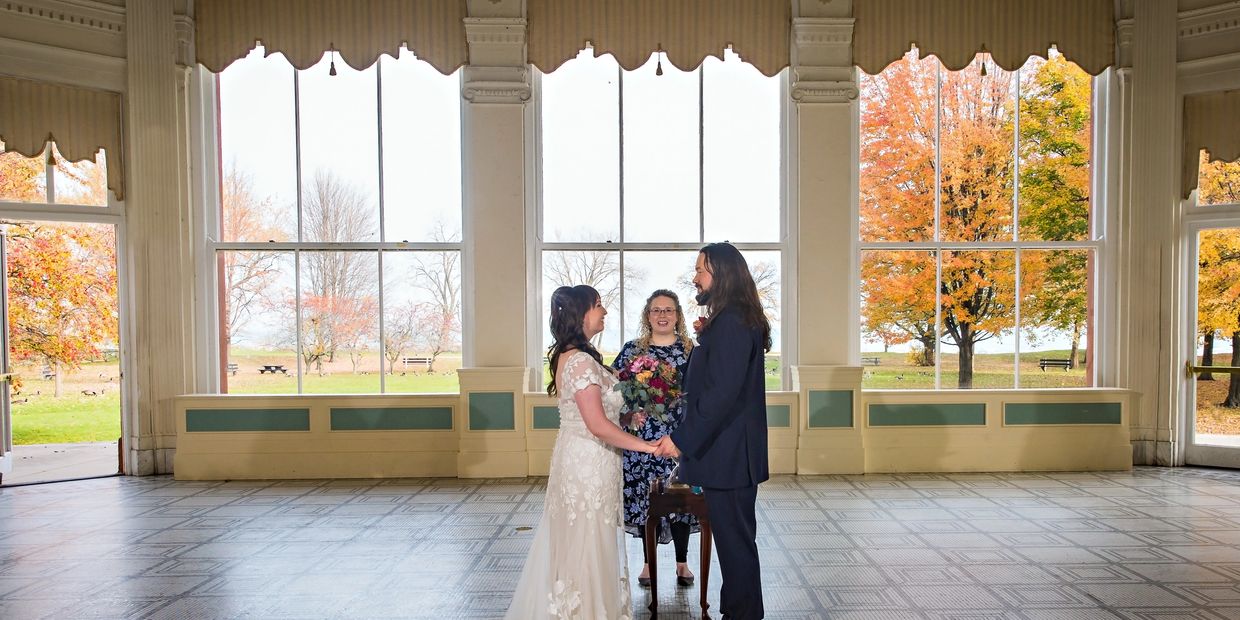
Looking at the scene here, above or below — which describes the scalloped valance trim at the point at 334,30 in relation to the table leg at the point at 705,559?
above

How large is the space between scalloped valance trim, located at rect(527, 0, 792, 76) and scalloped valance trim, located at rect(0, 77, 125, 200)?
3.80 meters

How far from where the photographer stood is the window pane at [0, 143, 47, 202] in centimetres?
637

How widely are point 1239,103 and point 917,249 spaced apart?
10.0 ft

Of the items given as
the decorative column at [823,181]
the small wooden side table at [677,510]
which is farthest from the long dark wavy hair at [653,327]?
the decorative column at [823,181]

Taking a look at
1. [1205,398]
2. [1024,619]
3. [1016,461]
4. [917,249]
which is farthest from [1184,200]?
[1024,619]

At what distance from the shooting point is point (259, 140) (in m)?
6.77

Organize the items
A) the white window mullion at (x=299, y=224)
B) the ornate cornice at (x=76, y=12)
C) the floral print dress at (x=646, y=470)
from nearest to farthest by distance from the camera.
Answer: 1. the floral print dress at (x=646, y=470)
2. the ornate cornice at (x=76, y=12)
3. the white window mullion at (x=299, y=224)

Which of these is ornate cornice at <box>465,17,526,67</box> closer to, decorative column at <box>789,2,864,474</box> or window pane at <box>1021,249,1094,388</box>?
decorative column at <box>789,2,864,474</box>

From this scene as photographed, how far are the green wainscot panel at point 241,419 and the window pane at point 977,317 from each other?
593 cm

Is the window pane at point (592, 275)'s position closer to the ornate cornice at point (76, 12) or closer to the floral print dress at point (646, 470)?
the floral print dress at point (646, 470)

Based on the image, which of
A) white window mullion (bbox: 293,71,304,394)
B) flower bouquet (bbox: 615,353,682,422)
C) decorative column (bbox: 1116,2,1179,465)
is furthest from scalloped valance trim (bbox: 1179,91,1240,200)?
white window mullion (bbox: 293,71,304,394)

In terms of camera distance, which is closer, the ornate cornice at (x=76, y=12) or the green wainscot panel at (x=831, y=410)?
the ornate cornice at (x=76, y=12)

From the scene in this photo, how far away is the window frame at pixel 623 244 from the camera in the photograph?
263 inches

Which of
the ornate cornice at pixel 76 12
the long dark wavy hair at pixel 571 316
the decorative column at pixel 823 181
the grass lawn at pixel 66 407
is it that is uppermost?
the ornate cornice at pixel 76 12
